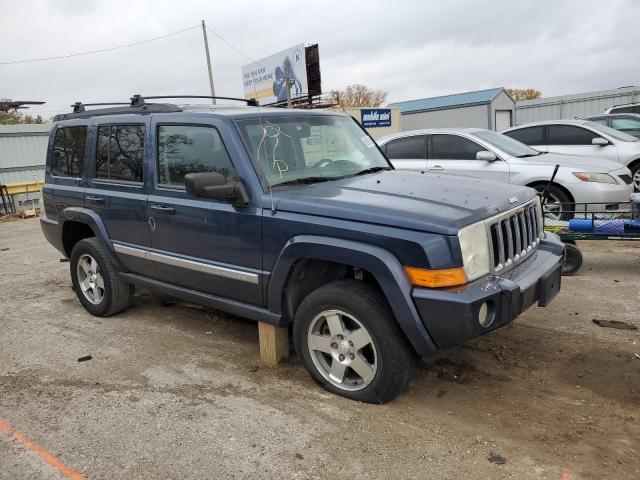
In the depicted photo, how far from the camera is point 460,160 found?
820 centimetres

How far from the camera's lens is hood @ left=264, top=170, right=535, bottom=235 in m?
3.07

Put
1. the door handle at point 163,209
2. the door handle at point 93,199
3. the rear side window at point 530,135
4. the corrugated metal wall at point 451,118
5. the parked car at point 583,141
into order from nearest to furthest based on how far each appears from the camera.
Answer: the door handle at point 163,209
the door handle at point 93,199
the parked car at point 583,141
the rear side window at point 530,135
the corrugated metal wall at point 451,118

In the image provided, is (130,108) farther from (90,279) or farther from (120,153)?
(90,279)

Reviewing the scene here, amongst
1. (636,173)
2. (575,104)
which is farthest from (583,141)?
(575,104)

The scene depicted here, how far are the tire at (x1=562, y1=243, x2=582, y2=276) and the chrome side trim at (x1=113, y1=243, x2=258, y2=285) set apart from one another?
13.2 ft

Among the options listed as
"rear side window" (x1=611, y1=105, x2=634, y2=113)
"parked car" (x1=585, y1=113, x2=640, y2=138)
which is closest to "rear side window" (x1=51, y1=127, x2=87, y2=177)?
"parked car" (x1=585, y1=113, x2=640, y2=138)

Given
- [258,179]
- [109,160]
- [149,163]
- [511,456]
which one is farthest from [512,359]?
[109,160]

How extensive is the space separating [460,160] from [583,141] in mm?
3019

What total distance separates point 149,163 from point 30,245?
23.1 ft

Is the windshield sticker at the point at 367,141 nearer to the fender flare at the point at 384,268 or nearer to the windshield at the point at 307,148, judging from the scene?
the windshield at the point at 307,148

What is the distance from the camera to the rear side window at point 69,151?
5.29m

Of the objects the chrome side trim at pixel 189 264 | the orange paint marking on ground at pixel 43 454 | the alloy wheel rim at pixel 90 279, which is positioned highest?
the chrome side trim at pixel 189 264

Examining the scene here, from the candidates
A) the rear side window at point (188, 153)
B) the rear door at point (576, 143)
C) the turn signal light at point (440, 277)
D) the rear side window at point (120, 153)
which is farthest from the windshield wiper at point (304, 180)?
the rear door at point (576, 143)

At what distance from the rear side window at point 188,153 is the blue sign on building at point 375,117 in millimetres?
21129
